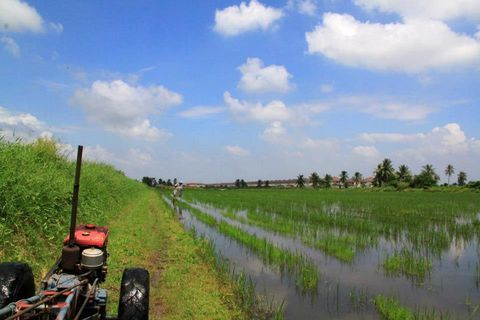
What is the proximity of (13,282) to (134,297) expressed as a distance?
929mm

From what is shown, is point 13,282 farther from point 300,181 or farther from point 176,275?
point 300,181

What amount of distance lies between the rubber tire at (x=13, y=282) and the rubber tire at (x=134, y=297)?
77 cm

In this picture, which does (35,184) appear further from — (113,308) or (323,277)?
(323,277)

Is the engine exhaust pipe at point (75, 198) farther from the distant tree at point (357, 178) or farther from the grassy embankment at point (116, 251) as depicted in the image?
the distant tree at point (357, 178)

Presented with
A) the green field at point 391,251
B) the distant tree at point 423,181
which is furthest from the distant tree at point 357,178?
the green field at point 391,251

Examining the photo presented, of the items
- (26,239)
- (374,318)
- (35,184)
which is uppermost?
(35,184)

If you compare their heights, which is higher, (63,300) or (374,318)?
(63,300)

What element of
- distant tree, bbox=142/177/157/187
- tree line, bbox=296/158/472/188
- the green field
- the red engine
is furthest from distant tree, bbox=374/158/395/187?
the red engine

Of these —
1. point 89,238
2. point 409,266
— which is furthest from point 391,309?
point 89,238

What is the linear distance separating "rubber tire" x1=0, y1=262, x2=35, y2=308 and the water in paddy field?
132 inches

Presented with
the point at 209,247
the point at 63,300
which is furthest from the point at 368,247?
the point at 63,300

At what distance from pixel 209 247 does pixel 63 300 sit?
638 centimetres

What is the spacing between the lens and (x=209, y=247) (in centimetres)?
895

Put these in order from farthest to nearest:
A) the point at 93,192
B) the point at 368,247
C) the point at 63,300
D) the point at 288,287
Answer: the point at 93,192, the point at 368,247, the point at 288,287, the point at 63,300
